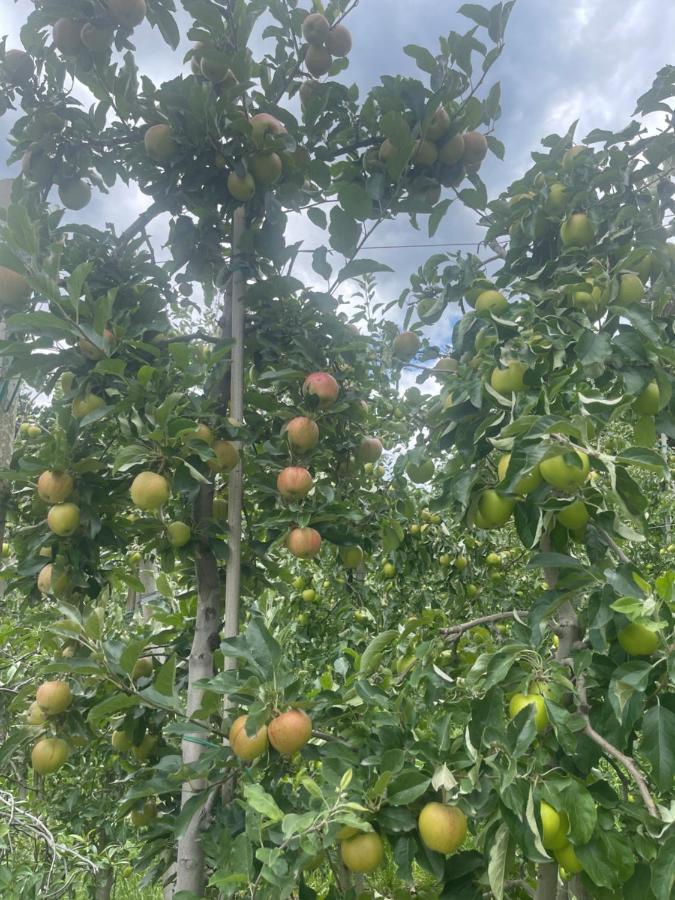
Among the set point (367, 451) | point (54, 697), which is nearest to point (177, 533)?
point (54, 697)

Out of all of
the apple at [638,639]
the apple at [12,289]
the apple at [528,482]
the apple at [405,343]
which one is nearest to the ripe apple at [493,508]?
the apple at [528,482]

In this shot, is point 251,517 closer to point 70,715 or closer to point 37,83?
point 70,715

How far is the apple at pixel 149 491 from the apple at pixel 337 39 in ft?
4.40

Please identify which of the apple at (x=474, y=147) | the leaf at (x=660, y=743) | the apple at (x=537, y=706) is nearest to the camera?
the leaf at (x=660, y=743)

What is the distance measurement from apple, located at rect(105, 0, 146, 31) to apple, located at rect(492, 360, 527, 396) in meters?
1.25

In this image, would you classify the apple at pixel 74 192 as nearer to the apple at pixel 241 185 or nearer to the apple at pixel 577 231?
the apple at pixel 241 185

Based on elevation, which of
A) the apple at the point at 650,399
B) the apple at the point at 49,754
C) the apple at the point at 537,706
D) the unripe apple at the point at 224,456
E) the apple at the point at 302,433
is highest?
the apple at the point at 650,399

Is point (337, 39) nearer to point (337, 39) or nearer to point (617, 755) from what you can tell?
point (337, 39)

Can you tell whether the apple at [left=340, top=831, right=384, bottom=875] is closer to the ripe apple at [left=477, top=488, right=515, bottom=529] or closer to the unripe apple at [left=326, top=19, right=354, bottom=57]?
the ripe apple at [left=477, top=488, right=515, bottom=529]

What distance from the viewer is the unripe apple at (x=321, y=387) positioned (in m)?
1.54

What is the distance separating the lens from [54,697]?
146cm

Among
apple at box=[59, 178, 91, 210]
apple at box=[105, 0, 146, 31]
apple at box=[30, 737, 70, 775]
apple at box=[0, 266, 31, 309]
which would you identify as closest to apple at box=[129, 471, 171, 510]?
apple at box=[0, 266, 31, 309]

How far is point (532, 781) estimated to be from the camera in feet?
3.56

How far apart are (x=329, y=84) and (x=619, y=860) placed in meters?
1.82
